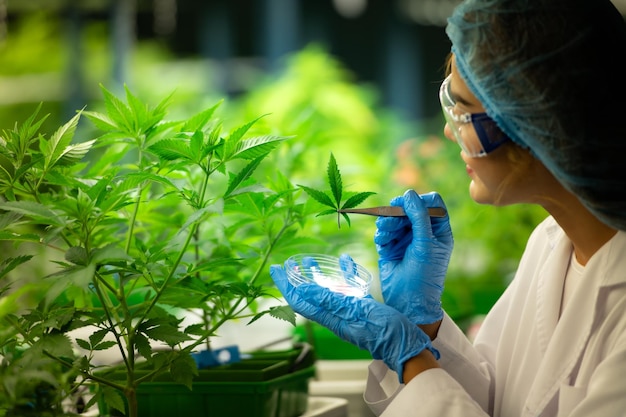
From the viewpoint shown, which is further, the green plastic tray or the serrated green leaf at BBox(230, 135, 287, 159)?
the green plastic tray

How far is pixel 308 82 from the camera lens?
5102mm

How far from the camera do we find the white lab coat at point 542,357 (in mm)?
1265

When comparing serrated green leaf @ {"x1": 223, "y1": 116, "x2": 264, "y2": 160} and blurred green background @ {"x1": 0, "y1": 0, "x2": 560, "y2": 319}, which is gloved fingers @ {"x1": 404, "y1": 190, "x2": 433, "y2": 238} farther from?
serrated green leaf @ {"x1": 223, "y1": 116, "x2": 264, "y2": 160}

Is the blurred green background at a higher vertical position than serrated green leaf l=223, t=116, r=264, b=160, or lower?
lower

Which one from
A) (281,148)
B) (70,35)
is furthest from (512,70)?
(70,35)

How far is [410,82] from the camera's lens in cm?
1113

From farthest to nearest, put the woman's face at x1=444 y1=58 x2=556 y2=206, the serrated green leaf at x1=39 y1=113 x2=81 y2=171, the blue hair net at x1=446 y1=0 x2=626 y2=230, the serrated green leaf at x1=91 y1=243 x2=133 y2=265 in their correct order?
the woman's face at x1=444 y1=58 x2=556 y2=206 → the blue hair net at x1=446 y1=0 x2=626 y2=230 → the serrated green leaf at x1=39 y1=113 x2=81 y2=171 → the serrated green leaf at x1=91 y1=243 x2=133 y2=265

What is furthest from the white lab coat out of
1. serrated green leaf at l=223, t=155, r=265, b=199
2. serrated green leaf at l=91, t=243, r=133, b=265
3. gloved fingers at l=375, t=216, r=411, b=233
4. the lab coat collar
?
serrated green leaf at l=91, t=243, r=133, b=265

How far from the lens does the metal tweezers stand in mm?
1281

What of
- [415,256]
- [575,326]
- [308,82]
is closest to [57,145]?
[415,256]

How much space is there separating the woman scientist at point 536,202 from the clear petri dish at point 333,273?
50mm

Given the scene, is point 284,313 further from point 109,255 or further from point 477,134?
point 477,134

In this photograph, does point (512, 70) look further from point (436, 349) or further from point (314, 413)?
point (314, 413)

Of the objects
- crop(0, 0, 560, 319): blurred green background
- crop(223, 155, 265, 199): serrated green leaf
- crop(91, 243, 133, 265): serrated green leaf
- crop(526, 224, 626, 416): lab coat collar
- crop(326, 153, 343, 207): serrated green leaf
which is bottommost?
crop(0, 0, 560, 319): blurred green background
